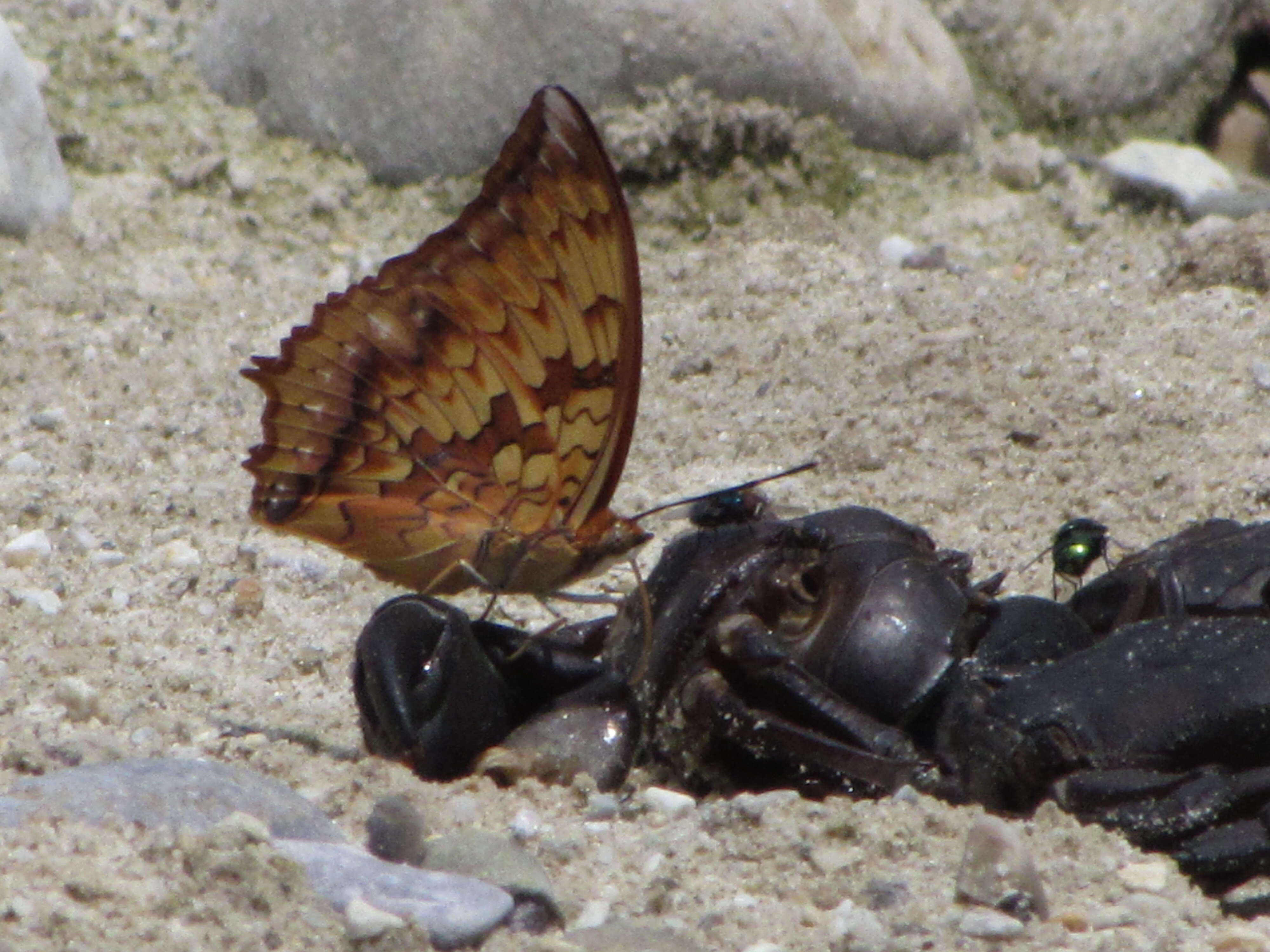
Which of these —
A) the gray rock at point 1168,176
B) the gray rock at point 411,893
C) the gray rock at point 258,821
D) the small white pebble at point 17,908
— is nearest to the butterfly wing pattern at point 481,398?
the gray rock at point 258,821

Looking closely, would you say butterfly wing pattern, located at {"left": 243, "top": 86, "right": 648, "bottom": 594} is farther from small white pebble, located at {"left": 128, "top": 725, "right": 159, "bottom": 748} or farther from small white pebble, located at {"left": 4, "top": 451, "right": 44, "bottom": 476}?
small white pebble, located at {"left": 4, "top": 451, "right": 44, "bottom": 476}

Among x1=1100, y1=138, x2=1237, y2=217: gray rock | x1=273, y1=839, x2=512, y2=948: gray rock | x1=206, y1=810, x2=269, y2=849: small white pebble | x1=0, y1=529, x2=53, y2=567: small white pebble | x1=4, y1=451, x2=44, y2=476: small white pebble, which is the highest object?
x1=1100, y1=138, x2=1237, y2=217: gray rock

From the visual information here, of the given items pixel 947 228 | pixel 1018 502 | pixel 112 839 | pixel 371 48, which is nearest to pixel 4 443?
pixel 371 48

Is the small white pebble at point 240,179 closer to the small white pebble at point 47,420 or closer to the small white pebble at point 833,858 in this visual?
the small white pebble at point 47,420

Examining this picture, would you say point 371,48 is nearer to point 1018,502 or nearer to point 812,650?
point 1018,502

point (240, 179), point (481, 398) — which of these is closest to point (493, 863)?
point (481, 398)

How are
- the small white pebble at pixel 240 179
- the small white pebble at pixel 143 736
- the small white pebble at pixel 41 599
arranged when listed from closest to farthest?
1. the small white pebble at pixel 143 736
2. the small white pebble at pixel 41 599
3. the small white pebble at pixel 240 179

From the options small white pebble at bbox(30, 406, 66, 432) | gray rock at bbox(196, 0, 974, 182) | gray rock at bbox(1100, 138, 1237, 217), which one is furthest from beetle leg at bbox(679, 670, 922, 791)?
gray rock at bbox(1100, 138, 1237, 217)
